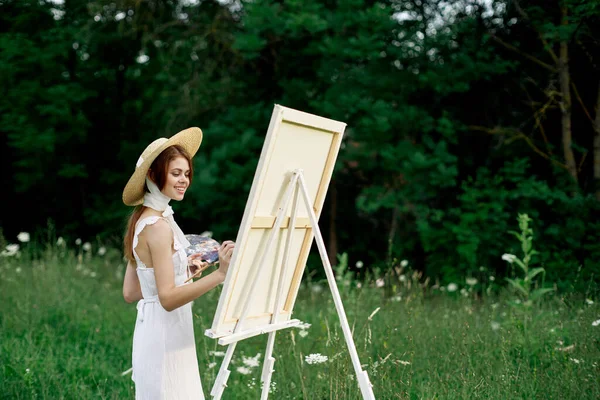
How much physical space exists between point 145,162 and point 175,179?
0.46ft

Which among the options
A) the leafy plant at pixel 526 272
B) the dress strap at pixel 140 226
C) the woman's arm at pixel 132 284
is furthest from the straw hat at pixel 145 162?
the leafy plant at pixel 526 272

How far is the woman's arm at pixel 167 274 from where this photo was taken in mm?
2414

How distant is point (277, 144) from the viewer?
2.47 m

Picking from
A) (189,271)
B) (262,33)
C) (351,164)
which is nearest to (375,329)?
(189,271)

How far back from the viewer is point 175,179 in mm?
2619

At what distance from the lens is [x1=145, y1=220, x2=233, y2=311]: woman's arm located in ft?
7.92

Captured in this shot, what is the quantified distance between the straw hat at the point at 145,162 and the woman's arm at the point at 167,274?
208 mm

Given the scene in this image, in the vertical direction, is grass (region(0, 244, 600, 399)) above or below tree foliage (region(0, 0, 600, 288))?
below

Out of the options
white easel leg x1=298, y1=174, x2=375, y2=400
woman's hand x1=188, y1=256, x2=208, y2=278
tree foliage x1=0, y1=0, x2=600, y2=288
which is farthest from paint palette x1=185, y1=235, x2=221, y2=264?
tree foliage x1=0, y1=0, x2=600, y2=288

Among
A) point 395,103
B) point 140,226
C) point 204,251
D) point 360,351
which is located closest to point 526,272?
point 360,351

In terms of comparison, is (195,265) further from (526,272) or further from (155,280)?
(526,272)

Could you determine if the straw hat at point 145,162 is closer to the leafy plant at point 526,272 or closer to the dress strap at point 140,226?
the dress strap at point 140,226

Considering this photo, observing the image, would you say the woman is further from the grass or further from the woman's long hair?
the grass

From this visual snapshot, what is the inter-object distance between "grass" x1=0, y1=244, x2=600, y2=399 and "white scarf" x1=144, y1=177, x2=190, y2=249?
35.9 inches
